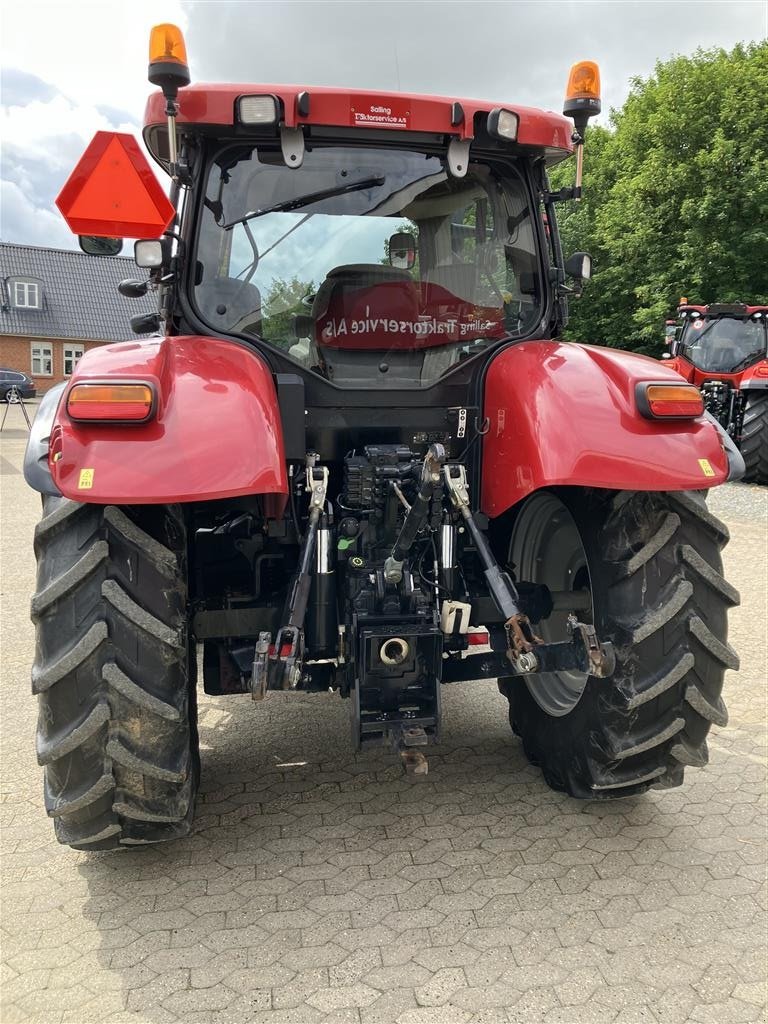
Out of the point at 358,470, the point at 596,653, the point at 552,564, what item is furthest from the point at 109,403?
the point at 552,564

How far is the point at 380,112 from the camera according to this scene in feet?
10.0

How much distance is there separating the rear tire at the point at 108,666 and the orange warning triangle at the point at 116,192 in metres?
1.10

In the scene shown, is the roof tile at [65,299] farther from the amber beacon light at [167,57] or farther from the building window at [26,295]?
the amber beacon light at [167,57]

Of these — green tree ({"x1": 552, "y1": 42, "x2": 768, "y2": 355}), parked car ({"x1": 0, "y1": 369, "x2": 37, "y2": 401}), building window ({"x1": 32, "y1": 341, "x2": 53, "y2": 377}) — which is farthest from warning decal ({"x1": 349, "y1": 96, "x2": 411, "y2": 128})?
building window ({"x1": 32, "y1": 341, "x2": 53, "y2": 377})

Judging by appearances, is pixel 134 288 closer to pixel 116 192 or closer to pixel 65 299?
pixel 116 192

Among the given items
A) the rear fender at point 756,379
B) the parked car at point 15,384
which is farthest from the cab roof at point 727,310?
the parked car at point 15,384

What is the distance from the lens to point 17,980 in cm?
236

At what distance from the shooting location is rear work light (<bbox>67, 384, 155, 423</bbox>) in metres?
2.37

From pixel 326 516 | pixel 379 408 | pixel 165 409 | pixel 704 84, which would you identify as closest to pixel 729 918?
pixel 326 516

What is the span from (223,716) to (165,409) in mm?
2177

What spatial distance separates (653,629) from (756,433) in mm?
9975

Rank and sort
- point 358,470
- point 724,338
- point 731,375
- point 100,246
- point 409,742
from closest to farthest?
point 409,742, point 358,470, point 100,246, point 731,375, point 724,338

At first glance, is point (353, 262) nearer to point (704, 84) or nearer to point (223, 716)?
point (223, 716)

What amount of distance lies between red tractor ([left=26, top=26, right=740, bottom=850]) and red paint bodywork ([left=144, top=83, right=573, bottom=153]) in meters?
0.01
